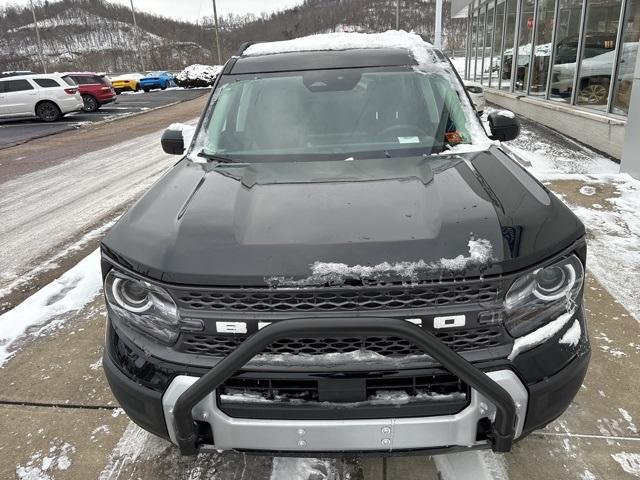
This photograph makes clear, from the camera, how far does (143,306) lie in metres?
1.81

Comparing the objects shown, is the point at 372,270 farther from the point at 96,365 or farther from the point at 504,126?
the point at 96,365

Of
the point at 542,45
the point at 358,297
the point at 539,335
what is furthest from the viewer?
the point at 542,45

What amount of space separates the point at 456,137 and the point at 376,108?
0.51m

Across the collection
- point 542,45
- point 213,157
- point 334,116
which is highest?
point 542,45

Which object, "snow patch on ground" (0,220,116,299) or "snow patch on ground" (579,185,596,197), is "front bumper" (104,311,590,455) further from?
"snow patch on ground" (579,185,596,197)

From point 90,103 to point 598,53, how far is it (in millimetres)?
19781

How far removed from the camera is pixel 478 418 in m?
1.63

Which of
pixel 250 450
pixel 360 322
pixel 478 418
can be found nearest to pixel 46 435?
pixel 250 450

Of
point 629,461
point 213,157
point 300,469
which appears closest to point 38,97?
point 213,157

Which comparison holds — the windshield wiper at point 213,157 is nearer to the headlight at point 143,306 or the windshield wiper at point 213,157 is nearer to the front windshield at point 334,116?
the front windshield at point 334,116

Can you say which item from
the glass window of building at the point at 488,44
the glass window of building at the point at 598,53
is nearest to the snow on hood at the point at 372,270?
the glass window of building at the point at 598,53

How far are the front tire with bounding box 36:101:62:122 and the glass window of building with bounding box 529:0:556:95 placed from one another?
16.0 m

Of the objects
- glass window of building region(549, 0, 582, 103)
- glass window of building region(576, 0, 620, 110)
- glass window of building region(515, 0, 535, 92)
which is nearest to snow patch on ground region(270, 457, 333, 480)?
glass window of building region(576, 0, 620, 110)

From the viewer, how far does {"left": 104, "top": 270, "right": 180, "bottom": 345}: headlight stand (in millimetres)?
1748
